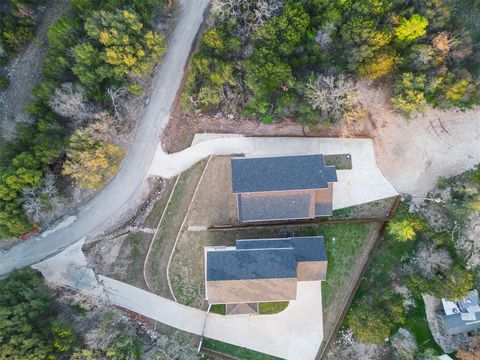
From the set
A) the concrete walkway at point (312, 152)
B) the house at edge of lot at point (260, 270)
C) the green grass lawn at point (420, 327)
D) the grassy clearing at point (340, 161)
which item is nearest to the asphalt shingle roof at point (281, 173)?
the grassy clearing at point (340, 161)

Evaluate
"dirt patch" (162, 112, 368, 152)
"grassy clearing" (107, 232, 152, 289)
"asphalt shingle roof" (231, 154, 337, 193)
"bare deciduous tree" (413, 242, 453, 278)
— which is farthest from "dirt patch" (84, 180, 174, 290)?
"bare deciduous tree" (413, 242, 453, 278)

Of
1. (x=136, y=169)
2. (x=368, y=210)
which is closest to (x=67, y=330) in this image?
(x=136, y=169)

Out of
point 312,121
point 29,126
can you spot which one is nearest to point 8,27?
point 29,126

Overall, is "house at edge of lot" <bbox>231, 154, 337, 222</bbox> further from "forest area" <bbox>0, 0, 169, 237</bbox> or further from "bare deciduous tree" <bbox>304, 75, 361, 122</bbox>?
"forest area" <bbox>0, 0, 169, 237</bbox>

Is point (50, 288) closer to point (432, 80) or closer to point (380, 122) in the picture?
point (380, 122)

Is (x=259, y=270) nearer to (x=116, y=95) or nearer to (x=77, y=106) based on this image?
(x=116, y=95)
